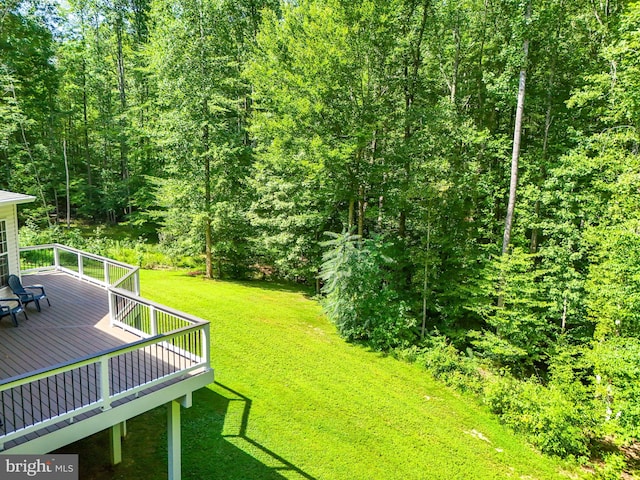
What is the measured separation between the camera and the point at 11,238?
9.86 m

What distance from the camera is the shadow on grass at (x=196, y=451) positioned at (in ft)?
24.8

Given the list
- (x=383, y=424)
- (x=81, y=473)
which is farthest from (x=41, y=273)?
(x=383, y=424)

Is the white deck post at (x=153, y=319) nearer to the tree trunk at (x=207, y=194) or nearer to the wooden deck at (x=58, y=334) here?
the wooden deck at (x=58, y=334)

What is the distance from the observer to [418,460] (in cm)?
891

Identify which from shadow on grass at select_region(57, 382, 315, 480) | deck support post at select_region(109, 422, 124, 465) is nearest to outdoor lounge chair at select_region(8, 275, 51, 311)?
shadow on grass at select_region(57, 382, 315, 480)

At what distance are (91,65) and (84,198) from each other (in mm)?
9619

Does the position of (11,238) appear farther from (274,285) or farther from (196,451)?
(274,285)

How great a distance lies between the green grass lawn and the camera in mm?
8078

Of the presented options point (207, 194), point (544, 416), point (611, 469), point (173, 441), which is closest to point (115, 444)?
point (173, 441)

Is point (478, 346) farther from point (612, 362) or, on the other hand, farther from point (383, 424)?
point (383, 424)

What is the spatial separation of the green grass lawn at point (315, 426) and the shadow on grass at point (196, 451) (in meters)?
0.02

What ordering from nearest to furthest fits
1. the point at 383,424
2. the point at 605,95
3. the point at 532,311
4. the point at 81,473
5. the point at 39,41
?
the point at 81,473 < the point at 383,424 < the point at 605,95 < the point at 532,311 < the point at 39,41

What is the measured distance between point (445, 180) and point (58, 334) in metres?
13.3

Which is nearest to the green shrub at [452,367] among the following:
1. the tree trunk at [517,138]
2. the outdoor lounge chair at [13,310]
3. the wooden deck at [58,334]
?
the tree trunk at [517,138]
